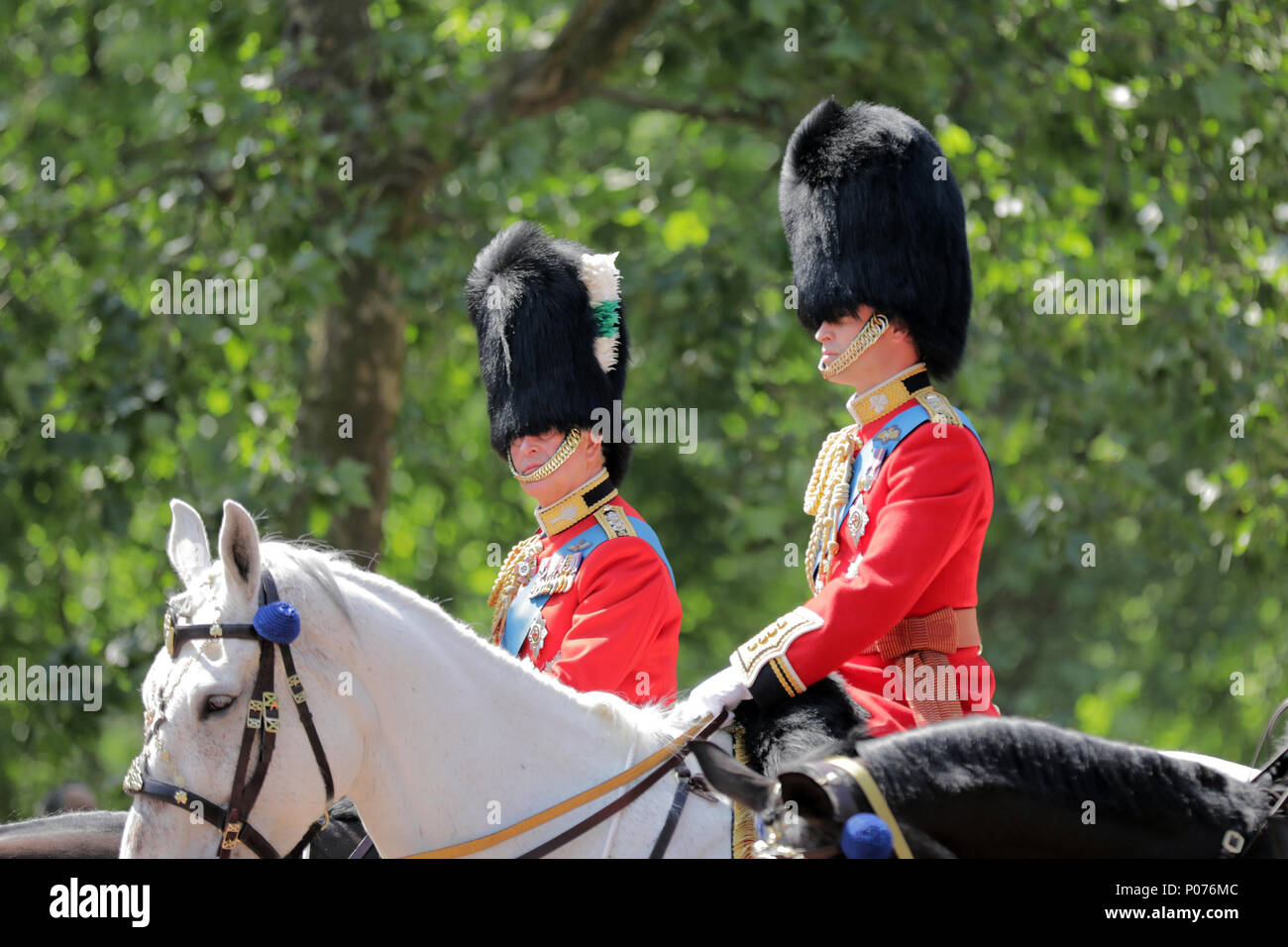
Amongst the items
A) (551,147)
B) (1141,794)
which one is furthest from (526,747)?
(551,147)

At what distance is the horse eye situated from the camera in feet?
8.89

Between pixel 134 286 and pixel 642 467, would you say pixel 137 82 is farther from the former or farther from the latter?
pixel 642 467

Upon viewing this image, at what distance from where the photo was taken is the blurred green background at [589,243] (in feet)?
23.9

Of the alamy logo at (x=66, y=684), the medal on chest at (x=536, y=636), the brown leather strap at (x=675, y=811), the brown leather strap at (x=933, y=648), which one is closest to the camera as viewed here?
the brown leather strap at (x=675, y=811)

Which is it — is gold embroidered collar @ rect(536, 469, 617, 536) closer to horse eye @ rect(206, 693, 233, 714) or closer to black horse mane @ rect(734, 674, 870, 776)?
black horse mane @ rect(734, 674, 870, 776)

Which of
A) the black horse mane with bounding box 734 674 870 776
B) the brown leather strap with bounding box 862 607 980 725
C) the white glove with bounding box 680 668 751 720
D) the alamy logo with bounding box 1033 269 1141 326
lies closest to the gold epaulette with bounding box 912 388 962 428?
the brown leather strap with bounding box 862 607 980 725

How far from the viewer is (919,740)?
8.20 ft

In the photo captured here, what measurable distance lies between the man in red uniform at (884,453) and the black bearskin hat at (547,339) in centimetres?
67

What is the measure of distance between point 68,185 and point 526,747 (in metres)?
6.57

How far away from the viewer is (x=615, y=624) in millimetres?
3764

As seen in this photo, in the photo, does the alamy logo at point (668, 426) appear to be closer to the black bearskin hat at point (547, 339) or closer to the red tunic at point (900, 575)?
the black bearskin hat at point (547, 339)
